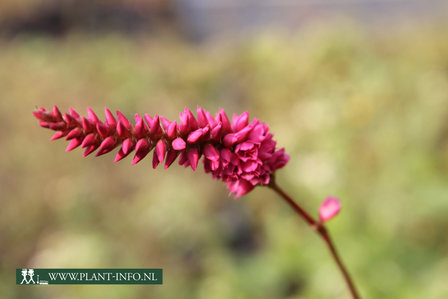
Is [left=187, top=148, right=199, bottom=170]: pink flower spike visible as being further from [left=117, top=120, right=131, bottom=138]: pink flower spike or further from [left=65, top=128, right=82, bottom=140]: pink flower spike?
[left=65, top=128, right=82, bottom=140]: pink flower spike

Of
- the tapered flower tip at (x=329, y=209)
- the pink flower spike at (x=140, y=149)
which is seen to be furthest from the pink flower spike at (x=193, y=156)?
the tapered flower tip at (x=329, y=209)

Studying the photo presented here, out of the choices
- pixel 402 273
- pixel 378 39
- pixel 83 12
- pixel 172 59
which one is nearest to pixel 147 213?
pixel 402 273

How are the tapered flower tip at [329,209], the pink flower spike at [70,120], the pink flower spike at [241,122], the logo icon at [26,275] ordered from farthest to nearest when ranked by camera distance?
the logo icon at [26,275] → the tapered flower tip at [329,209] → the pink flower spike at [241,122] → the pink flower spike at [70,120]

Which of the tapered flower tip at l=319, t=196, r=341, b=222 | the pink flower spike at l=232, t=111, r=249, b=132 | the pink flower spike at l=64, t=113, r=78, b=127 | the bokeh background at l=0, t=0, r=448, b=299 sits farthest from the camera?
the bokeh background at l=0, t=0, r=448, b=299

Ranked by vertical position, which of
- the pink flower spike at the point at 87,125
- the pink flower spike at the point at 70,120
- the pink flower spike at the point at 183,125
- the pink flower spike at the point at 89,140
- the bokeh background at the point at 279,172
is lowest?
the pink flower spike at the point at 89,140

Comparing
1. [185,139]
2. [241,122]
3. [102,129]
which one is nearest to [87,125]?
[102,129]

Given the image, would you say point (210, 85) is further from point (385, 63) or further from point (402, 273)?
point (402, 273)

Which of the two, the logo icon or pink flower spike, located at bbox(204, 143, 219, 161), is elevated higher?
the logo icon

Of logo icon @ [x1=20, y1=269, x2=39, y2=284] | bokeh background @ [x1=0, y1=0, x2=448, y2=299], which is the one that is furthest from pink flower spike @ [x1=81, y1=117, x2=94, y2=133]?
bokeh background @ [x1=0, y1=0, x2=448, y2=299]

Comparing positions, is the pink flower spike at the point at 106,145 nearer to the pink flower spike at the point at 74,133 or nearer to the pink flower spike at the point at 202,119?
the pink flower spike at the point at 74,133
